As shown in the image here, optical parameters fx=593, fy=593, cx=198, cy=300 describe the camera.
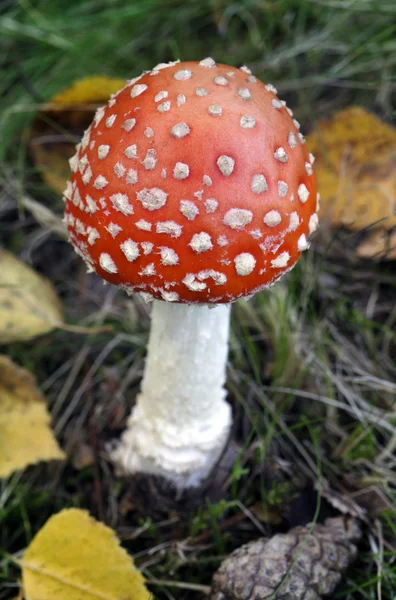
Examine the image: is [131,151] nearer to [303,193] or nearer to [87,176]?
[87,176]

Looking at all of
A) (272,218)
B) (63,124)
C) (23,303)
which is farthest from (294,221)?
(63,124)

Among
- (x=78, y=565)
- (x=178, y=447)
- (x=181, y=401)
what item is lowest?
(x=78, y=565)

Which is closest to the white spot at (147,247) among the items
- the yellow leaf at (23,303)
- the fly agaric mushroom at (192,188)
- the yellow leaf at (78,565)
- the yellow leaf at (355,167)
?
the fly agaric mushroom at (192,188)

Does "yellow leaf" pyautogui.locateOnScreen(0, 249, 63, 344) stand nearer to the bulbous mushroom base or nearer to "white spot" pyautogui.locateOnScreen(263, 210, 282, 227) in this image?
the bulbous mushroom base

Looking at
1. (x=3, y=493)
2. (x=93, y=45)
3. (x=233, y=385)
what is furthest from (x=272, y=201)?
(x=93, y=45)

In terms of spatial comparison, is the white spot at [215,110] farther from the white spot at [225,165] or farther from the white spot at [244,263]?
the white spot at [244,263]

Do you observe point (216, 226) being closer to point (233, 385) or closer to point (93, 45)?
point (233, 385)
